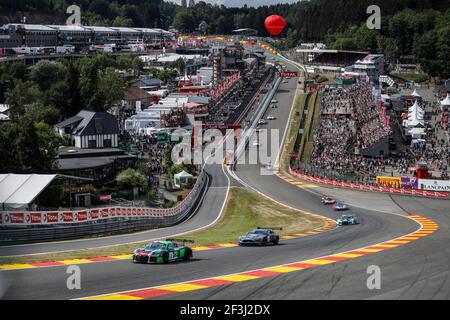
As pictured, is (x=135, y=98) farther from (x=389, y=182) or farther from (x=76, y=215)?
(x=76, y=215)

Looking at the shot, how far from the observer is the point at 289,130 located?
98.6m

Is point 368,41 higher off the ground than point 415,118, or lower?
higher

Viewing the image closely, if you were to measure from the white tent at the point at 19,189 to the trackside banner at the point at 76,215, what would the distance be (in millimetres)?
4150

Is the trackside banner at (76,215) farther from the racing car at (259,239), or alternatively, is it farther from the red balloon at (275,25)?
the red balloon at (275,25)

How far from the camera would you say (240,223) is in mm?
48156

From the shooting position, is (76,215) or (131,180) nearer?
(76,215)

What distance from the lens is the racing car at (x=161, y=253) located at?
26.1 m

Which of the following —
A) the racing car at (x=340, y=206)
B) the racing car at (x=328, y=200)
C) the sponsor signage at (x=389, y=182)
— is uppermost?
the racing car at (x=340, y=206)

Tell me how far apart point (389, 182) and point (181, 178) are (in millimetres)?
18802

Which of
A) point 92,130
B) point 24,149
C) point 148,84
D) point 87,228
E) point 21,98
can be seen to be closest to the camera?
point 87,228

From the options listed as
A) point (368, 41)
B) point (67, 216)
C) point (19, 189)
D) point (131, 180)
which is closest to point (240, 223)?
point (131, 180)

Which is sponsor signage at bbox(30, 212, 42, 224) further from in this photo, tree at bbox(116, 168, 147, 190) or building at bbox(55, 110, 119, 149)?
building at bbox(55, 110, 119, 149)

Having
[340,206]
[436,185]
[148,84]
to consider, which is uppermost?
[148,84]

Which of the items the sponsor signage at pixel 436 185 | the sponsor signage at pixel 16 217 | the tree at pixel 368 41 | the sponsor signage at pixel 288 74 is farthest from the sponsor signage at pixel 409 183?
the tree at pixel 368 41
